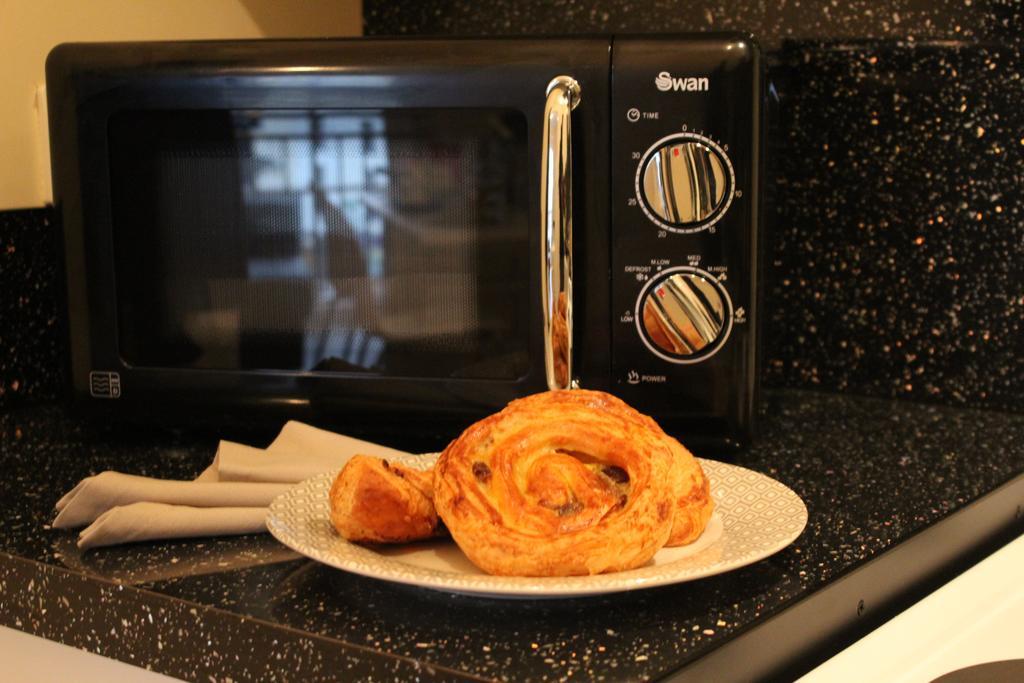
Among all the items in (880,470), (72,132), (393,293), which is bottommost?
(880,470)

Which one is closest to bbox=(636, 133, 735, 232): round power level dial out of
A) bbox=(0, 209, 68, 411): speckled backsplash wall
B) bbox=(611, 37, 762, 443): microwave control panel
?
bbox=(611, 37, 762, 443): microwave control panel

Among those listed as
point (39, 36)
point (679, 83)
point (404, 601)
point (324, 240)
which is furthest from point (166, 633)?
point (39, 36)

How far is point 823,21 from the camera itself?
1.10 metres

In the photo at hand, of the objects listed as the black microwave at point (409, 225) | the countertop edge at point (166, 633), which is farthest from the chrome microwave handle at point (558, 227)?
the countertop edge at point (166, 633)

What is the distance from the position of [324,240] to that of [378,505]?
34 cm

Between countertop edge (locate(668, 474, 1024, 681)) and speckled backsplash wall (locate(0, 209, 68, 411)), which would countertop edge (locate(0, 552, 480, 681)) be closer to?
countertop edge (locate(668, 474, 1024, 681))

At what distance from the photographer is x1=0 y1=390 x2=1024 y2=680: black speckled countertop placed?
0.53 metres

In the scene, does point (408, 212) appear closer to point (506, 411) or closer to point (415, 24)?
point (506, 411)

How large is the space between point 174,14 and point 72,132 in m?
0.31

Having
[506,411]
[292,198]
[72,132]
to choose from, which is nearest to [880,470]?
[506,411]

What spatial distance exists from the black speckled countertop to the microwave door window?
0.39 feet

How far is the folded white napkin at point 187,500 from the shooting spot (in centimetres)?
68

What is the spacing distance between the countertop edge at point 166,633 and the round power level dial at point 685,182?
397mm

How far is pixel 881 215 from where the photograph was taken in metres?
1.09
